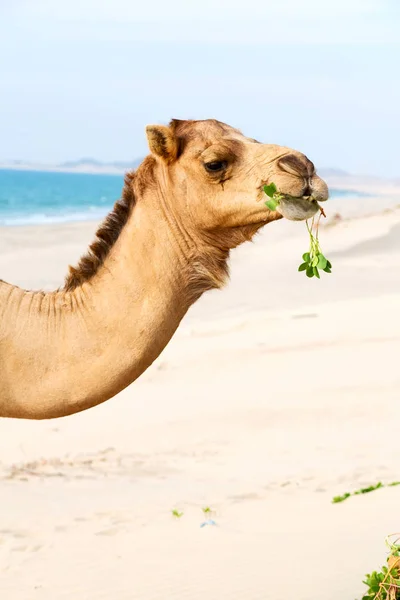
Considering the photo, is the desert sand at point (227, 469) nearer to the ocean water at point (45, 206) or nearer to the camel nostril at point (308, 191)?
the camel nostril at point (308, 191)

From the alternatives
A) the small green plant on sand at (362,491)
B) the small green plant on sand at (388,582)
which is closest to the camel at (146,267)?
the small green plant on sand at (388,582)

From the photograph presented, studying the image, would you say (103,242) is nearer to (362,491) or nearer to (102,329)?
(102,329)

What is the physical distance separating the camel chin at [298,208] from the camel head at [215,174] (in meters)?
0.11

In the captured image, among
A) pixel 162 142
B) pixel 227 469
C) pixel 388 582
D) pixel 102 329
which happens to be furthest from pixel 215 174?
pixel 227 469

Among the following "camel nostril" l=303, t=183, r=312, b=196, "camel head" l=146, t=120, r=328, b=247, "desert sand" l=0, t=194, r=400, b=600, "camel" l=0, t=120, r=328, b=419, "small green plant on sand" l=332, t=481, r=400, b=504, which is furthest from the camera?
"small green plant on sand" l=332, t=481, r=400, b=504

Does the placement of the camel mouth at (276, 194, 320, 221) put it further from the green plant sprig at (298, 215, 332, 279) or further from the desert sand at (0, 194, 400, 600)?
the desert sand at (0, 194, 400, 600)

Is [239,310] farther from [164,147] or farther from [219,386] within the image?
[164,147]

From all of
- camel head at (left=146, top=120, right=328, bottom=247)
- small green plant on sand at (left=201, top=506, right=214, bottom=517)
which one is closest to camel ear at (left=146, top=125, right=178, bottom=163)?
camel head at (left=146, top=120, right=328, bottom=247)

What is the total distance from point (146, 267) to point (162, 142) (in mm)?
539

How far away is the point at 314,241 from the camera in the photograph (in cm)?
475

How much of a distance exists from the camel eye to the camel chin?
39cm

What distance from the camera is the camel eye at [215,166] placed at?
4496 mm

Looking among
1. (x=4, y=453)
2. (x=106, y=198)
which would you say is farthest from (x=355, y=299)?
(x=106, y=198)

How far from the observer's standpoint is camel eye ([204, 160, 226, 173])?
4.50 metres
